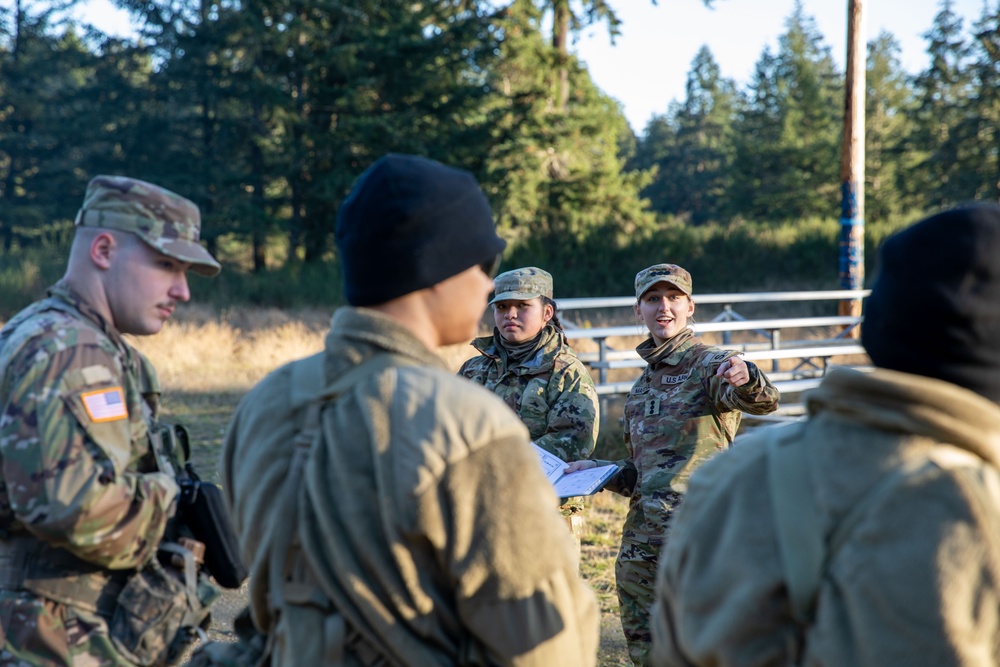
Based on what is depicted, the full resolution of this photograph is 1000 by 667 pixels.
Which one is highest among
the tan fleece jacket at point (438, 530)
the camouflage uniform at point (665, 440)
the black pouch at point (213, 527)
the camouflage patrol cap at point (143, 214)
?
the camouflage patrol cap at point (143, 214)

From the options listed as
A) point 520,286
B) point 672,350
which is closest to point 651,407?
point 672,350

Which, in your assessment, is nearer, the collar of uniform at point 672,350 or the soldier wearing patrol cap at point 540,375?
the collar of uniform at point 672,350

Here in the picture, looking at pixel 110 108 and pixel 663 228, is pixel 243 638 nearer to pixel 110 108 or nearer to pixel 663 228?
pixel 663 228

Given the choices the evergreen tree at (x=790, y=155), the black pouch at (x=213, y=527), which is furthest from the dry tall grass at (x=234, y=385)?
the evergreen tree at (x=790, y=155)

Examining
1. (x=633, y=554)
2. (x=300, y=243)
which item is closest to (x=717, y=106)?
(x=300, y=243)

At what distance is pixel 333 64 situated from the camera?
83.3 feet

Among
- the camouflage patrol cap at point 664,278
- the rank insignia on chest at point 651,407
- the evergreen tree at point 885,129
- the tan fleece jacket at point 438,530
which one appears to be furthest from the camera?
the evergreen tree at point 885,129

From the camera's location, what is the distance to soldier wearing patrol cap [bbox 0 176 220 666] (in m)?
2.26

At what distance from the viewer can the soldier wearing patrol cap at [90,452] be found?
7.42ft

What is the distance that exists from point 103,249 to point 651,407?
2637 mm

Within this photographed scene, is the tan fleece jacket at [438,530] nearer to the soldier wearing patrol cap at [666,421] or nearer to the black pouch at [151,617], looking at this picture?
the black pouch at [151,617]

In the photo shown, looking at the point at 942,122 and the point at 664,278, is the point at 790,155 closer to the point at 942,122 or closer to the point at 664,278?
the point at 942,122

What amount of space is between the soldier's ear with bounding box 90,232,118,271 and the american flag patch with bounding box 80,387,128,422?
0.39 metres

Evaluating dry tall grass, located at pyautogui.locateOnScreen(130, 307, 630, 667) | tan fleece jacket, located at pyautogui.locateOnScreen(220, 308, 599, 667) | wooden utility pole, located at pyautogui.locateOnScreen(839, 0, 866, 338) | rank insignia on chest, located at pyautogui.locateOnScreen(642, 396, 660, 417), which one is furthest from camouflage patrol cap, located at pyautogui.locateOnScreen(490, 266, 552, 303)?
wooden utility pole, located at pyautogui.locateOnScreen(839, 0, 866, 338)
